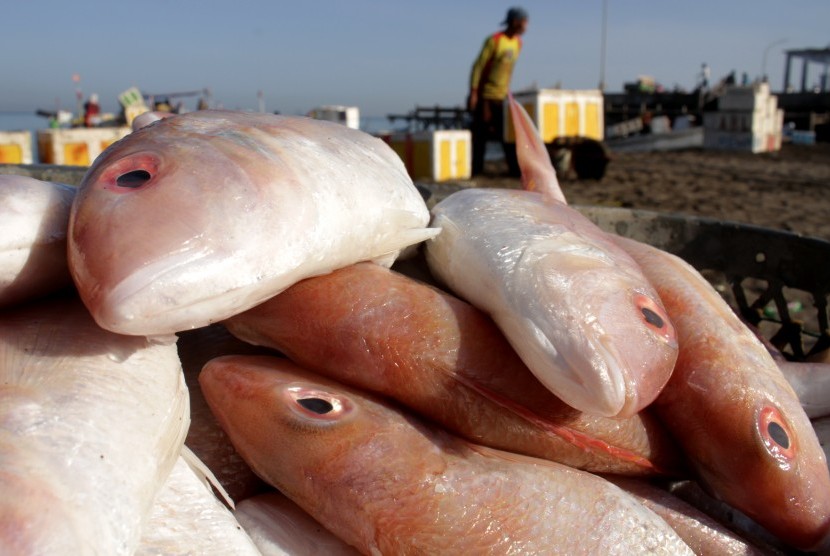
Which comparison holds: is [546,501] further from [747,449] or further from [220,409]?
[220,409]

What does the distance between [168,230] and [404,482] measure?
2.08 ft

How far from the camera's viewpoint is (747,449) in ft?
5.26

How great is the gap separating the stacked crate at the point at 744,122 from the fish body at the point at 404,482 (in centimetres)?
1684

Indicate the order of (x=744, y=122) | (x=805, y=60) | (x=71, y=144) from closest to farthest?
1. (x=71, y=144)
2. (x=744, y=122)
3. (x=805, y=60)

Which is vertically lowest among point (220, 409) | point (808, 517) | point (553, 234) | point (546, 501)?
point (808, 517)

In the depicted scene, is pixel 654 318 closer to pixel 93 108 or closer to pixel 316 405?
pixel 316 405

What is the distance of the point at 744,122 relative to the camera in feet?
54.2

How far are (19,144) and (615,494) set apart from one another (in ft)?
27.1

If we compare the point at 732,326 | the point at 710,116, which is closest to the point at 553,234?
the point at 732,326

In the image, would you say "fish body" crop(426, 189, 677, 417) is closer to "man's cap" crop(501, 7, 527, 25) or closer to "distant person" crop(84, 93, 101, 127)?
"man's cap" crop(501, 7, 527, 25)

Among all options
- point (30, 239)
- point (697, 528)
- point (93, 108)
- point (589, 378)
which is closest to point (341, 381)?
point (589, 378)

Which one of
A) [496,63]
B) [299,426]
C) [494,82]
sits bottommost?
[299,426]

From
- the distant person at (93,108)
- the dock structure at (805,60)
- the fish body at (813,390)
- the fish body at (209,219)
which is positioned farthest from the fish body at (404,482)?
the dock structure at (805,60)

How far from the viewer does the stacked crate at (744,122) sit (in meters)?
16.3
